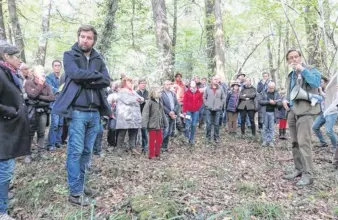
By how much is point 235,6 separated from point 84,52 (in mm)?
19452

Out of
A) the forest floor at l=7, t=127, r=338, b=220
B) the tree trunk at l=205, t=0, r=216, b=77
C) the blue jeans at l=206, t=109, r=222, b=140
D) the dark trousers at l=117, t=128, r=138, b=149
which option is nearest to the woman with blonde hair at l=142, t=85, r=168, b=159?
the forest floor at l=7, t=127, r=338, b=220

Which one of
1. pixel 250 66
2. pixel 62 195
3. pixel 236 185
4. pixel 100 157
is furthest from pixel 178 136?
pixel 250 66

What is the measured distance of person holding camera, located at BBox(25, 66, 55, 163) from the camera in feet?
20.2

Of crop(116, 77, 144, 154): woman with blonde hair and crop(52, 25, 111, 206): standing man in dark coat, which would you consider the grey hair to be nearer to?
crop(52, 25, 111, 206): standing man in dark coat

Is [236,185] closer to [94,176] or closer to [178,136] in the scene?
[94,176]

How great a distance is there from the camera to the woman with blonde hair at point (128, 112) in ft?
25.3

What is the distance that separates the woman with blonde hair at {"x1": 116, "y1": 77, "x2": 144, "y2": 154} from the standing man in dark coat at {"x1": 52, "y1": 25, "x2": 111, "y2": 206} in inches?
140

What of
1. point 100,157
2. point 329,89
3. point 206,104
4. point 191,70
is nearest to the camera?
point 329,89

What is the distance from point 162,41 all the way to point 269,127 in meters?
4.50

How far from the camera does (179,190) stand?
4613mm

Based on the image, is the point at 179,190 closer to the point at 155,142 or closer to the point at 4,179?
the point at 4,179

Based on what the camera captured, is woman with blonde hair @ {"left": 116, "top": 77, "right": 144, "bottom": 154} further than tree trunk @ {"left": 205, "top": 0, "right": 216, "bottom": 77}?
No

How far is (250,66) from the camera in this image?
33719mm

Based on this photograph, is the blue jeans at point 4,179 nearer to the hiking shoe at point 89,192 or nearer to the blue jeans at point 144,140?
the hiking shoe at point 89,192
